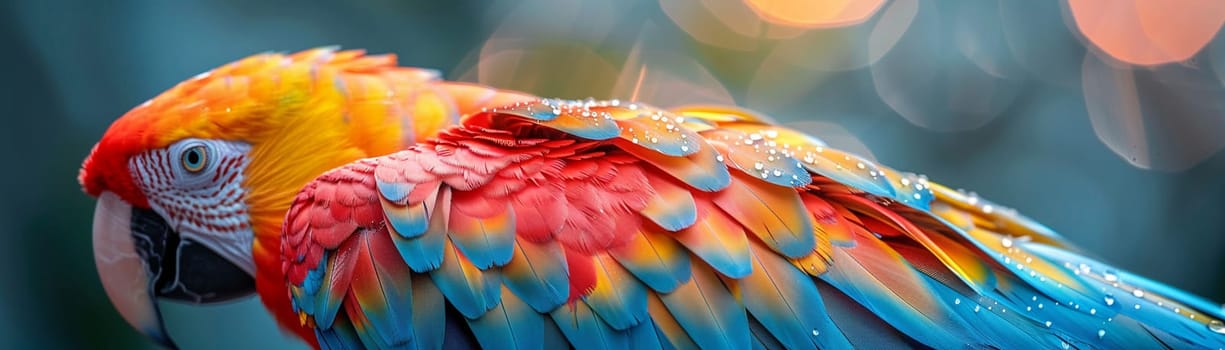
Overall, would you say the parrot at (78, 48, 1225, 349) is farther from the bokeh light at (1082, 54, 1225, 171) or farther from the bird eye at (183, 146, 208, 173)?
the bokeh light at (1082, 54, 1225, 171)

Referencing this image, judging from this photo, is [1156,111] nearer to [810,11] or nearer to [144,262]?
[810,11]

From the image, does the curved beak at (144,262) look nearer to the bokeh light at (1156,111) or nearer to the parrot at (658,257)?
the parrot at (658,257)

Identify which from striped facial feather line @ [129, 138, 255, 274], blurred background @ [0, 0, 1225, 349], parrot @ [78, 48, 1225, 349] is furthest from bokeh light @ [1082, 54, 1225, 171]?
striped facial feather line @ [129, 138, 255, 274]

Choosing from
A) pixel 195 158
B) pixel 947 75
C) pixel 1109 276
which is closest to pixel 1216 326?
pixel 1109 276

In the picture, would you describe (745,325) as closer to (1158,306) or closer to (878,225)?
(878,225)

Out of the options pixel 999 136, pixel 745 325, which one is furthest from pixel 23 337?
pixel 999 136

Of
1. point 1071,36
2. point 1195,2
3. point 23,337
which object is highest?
point 1195,2

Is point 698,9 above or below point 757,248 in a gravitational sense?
above
